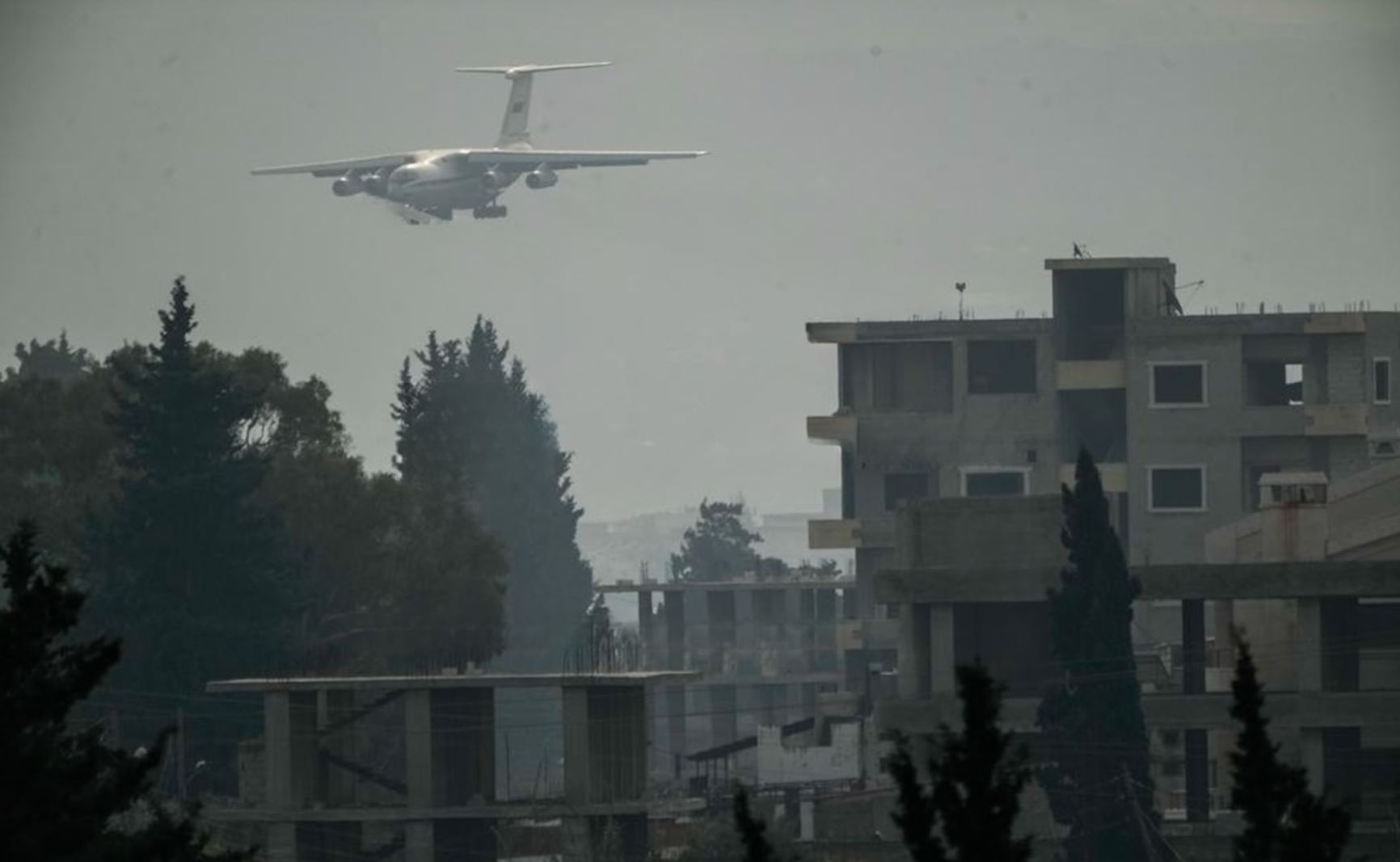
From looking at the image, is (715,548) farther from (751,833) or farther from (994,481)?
(751,833)

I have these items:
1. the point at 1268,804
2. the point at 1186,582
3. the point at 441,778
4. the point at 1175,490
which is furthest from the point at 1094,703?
the point at 1268,804

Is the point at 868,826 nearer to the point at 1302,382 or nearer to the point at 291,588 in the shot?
the point at 291,588

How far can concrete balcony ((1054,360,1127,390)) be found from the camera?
8825 cm

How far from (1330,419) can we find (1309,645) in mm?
25197

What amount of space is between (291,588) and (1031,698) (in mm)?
21297

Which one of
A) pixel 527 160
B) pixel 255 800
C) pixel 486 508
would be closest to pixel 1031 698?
pixel 255 800

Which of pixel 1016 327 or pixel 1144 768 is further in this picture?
pixel 1016 327

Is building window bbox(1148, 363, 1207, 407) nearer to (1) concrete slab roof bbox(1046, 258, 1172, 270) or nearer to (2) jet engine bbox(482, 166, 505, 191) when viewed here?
(1) concrete slab roof bbox(1046, 258, 1172, 270)

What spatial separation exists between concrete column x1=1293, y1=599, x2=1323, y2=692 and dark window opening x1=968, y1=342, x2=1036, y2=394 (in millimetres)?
29328

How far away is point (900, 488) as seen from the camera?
9169 cm

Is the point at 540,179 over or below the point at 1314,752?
over

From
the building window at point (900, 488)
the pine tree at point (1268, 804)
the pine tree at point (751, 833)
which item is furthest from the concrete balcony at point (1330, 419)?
the pine tree at point (751, 833)

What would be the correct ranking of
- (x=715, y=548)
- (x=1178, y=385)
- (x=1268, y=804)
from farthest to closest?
1. (x=715, y=548)
2. (x=1178, y=385)
3. (x=1268, y=804)

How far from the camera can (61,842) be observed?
102ft
